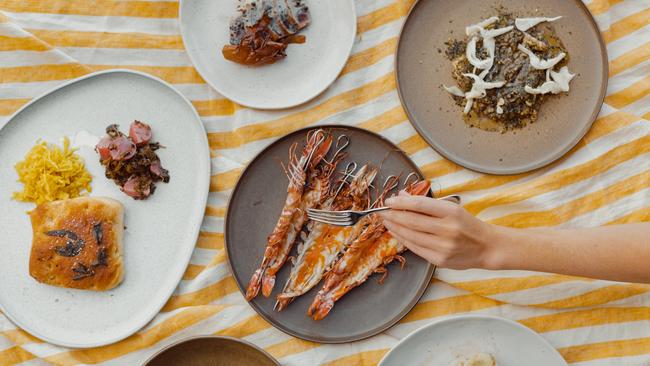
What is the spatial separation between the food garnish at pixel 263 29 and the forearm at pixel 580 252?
1.32m

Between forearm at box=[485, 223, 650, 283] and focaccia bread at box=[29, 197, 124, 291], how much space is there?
172 cm

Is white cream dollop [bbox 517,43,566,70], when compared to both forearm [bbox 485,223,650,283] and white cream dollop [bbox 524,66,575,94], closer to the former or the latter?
white cream dollop [bbox 524,66,575,94]

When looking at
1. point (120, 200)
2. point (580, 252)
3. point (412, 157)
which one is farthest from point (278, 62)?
point (580, 252)

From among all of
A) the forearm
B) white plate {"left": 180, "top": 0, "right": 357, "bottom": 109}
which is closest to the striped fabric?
white plate {"left": 180, "top": 0, "right": 357, "bottom": 109}

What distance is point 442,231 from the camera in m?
2.48

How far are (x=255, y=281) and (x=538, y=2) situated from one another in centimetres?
188

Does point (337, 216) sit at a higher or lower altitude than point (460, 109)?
lower

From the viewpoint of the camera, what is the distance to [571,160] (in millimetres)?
3008

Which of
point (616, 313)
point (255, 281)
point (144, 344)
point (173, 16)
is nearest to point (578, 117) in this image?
point (616, 313)

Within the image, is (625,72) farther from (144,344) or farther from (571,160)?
(144,344)

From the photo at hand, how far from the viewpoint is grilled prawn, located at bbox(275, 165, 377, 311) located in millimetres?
2965

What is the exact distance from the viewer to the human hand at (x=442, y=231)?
2.47 meters

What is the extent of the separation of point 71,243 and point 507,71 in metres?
2.17

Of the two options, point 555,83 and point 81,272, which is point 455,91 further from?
point 81,272
